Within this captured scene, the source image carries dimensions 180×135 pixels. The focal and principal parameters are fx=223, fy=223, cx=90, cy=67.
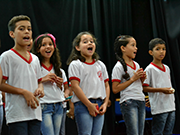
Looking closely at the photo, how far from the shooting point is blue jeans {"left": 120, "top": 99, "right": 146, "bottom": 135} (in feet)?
8.03

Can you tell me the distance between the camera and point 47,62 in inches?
101

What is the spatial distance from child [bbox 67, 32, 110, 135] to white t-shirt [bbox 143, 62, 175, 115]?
799 millimetres

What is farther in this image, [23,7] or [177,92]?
[177,92]

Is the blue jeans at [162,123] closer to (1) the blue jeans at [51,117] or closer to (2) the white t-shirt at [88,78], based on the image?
(2) the white t-shirt at [88,78]

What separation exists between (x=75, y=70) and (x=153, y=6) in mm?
2893

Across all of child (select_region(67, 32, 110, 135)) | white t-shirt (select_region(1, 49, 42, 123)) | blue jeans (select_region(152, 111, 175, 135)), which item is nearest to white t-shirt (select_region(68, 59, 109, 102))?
child (select_region(67, 32, 110, 135))

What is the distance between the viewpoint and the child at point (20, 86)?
5.92 ft

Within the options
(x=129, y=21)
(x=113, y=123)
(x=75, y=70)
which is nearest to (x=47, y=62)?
(x=75, y=70)

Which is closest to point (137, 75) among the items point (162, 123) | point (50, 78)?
point (162, 123)

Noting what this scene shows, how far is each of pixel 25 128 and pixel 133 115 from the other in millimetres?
1191

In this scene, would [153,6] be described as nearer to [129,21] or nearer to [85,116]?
[129,21]

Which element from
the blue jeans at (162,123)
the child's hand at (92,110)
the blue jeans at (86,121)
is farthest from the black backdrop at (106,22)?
the child's hand at (92,110)

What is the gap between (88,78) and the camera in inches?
92.3

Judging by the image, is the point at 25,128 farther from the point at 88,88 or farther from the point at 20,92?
the point at 88,88
